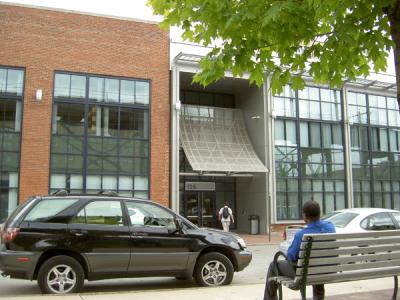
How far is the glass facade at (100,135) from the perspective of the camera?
80.7 ft

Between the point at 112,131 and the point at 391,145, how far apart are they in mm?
19381

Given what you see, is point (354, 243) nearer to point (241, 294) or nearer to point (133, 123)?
point (241, 294)

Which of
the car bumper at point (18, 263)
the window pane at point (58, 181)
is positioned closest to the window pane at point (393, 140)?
the window pane at point (58, 181)

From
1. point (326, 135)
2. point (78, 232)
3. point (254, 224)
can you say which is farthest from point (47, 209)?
point (326, 135)

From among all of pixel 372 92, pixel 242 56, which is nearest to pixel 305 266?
pixel 242 56

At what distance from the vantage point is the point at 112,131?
84.6 ft

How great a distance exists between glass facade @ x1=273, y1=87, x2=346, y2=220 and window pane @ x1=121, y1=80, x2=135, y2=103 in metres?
8.77

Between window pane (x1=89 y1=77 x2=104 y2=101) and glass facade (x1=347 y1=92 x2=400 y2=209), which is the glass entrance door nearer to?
window pane (x1=89 y1=77 x2=104 y2=101)

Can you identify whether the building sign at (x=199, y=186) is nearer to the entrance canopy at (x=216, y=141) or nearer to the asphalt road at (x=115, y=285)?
the entrance canopy at (x=216, y=141)

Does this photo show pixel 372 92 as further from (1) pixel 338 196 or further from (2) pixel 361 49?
(2) pixel 361 49

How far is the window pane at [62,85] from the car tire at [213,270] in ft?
57.8

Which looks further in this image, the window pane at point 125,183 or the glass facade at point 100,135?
the window pane at point 125,183

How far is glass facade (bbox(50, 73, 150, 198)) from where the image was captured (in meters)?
24.6

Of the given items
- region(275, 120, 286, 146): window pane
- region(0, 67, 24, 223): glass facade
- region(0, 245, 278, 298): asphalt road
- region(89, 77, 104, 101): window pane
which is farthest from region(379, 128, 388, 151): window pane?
region(0, 245, 278, 298): asphalt road
